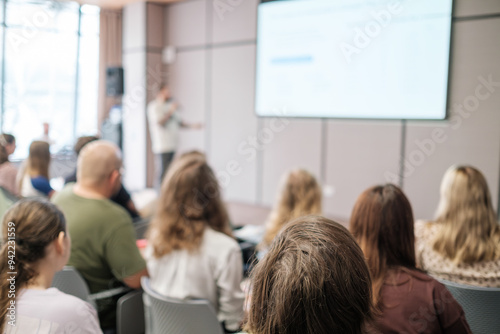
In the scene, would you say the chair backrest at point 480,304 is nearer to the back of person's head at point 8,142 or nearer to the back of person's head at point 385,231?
the back of person's head at point 385,231

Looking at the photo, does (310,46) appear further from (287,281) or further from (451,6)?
(287,281)

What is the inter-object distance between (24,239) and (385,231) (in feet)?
3.80

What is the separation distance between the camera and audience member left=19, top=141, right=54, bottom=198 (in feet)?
10.5

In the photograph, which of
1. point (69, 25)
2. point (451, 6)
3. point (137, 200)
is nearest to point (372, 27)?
point (451, 6)

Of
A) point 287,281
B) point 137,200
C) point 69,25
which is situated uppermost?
point 69,25

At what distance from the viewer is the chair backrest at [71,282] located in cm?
186

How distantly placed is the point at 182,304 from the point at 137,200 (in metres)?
2.85

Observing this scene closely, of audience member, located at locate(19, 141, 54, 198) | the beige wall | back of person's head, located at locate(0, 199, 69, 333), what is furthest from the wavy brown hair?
the beige wall

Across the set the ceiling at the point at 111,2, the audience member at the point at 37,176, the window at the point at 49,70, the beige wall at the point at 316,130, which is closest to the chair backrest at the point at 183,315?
the audience member at the point at 37,176

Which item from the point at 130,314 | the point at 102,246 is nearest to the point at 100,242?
A: the point at 102,246

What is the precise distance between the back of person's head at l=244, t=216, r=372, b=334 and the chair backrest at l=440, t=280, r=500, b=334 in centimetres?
106

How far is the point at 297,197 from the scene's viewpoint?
2.77 metres

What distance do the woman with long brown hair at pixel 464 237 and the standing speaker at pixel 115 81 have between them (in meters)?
6.25

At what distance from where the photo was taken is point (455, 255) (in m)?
2.10
